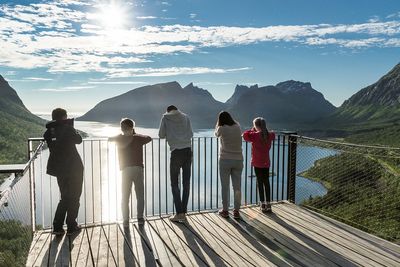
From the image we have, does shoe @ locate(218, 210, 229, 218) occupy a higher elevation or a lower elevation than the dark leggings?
lower

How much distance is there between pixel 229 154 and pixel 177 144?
32.0 inches

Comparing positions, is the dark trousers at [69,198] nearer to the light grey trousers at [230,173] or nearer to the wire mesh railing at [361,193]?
the light grey trousers at [230,173]

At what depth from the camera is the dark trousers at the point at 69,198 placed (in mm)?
4656

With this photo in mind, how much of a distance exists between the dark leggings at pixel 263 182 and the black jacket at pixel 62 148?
110 inches

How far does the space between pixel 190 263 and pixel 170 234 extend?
96 centimetres

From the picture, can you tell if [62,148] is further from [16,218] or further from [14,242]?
[14,242]

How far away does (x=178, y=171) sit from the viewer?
5.30 m

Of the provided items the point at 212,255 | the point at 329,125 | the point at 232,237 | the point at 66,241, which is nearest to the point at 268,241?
the point at 232,237

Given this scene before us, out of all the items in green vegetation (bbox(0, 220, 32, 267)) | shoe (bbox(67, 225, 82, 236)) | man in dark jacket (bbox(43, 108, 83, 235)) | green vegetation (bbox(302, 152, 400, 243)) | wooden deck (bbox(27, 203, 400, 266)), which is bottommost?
green vegetation (bbox(302, 152, 400, 243))

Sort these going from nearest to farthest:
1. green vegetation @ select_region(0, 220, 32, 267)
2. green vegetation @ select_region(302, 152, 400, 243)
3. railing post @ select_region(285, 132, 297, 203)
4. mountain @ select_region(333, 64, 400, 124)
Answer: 1. green vegetation @ select_region(0, 220, 32, 267)
2. railing post @ select_region(285, 132, 297, 203)
3. green vegetation @ select_region(302, 152, 400, 243)
4. mountain @ select_region(333, 64, 400, 124)

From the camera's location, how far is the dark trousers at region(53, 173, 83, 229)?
4656 millimetres

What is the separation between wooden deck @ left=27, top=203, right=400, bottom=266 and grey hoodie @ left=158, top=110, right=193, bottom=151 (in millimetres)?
1230

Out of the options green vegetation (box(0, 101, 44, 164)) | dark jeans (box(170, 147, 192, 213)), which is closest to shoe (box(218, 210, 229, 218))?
dark jeans (box(170, 147, 192, 213))

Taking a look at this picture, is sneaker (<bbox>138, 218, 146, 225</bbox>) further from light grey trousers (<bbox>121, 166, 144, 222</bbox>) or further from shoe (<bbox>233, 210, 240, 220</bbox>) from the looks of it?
shoe (<bbox>233, 210, 240, 220</bbox>)
